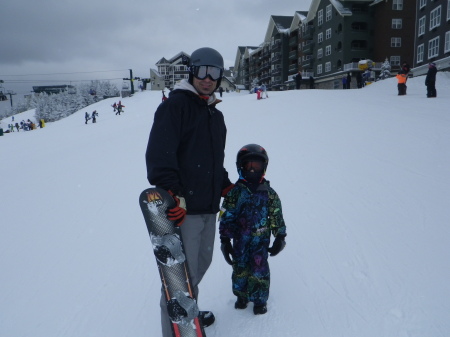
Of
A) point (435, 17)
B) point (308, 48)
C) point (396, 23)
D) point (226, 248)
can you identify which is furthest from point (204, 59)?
point (308, 48)

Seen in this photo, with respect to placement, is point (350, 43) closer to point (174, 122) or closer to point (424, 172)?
point (424, 172)

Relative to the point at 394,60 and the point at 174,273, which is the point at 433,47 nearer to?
the point at 394,60

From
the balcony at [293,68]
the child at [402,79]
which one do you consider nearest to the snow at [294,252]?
the child at [402,79]

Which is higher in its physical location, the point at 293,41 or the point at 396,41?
the point at 293,41

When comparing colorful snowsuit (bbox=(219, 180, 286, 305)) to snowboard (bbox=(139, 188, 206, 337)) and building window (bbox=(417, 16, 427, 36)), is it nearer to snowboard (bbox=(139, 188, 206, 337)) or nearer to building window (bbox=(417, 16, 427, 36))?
snowboard (bbox=(139, 188, 206, 337))

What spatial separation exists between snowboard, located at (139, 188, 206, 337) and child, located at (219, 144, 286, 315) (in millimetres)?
594

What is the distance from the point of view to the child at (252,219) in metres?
2.72

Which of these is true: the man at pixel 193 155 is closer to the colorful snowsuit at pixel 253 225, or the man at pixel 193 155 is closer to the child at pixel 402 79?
the colorful snowsuit at pixel 253 225

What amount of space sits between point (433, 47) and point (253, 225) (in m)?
35.0

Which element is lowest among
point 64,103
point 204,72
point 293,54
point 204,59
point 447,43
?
point 204,72

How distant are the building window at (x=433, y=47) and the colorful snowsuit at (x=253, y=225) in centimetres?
3354

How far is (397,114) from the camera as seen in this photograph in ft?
37.2

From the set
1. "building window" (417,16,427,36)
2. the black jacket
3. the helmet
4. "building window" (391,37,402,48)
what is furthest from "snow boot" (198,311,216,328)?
"building window" (391,37,402,48)

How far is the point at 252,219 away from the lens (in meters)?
2.73
